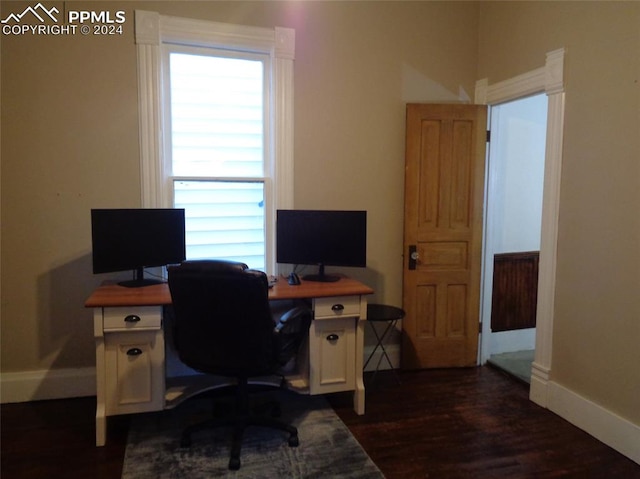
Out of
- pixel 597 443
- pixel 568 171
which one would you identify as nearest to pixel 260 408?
pixel 597 443

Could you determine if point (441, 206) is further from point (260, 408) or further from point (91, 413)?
→ point (91, 413)

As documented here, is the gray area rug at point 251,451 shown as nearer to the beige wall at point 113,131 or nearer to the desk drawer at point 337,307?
the desk drawer at point 337,307

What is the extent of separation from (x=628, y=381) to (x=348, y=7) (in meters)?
3.09

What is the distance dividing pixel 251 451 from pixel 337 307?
3.14 feet

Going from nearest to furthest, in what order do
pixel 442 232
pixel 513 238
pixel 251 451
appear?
pixel 251 451 < pixel 442 232 < pixel 513 238

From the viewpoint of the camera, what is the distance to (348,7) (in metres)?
3.33

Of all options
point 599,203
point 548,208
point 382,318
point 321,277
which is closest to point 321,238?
point 321,277

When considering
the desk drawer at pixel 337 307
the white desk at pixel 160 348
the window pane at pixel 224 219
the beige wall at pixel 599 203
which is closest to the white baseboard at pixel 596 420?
the beige wall at pixel 599 203

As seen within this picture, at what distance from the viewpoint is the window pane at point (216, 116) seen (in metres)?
3.13

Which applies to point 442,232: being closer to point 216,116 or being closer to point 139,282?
point 216,116

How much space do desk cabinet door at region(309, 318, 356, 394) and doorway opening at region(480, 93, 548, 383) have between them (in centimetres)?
147

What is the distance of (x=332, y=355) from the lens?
Answer: 9.34 feet

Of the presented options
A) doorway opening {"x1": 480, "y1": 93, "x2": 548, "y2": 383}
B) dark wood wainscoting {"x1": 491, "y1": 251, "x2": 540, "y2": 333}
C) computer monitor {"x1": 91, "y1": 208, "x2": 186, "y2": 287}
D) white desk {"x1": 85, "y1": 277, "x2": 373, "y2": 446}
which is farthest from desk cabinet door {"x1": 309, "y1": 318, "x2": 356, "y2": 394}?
dark wood wainscoting {"x1": 491, "y1": 251, "x2": 540, "y2": 333}

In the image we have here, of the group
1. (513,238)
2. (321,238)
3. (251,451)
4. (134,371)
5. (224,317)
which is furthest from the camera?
(513,238)
